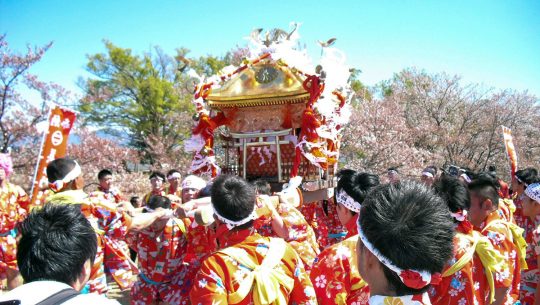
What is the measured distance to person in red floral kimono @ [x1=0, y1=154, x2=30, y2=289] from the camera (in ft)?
17.2

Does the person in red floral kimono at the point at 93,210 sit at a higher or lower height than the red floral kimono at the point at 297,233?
higher

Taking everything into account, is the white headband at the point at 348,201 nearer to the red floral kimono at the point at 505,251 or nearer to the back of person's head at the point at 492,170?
the red floral kimono at the point at 505,251

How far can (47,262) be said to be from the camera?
143 cm

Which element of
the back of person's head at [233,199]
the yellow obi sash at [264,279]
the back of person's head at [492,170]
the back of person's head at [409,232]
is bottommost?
the back of person's head at [492,170]

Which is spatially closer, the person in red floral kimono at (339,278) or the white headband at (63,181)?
the person in red floral kimono at (339,278)

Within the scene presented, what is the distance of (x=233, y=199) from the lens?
7.26 feet

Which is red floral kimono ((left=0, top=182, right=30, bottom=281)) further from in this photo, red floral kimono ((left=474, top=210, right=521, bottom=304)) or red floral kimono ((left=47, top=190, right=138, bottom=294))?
red floral kimono ((left=474, top=210, right=521, bottom=304))

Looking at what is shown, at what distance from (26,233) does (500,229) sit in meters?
2.80

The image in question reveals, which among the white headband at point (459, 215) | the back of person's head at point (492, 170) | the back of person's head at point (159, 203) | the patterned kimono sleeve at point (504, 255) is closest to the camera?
the white headband at point (459, 215)

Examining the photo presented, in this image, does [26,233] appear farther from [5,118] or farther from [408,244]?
[5,118]

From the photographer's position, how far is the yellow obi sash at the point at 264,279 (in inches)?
76.8

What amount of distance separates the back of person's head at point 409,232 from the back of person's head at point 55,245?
3.44 ft

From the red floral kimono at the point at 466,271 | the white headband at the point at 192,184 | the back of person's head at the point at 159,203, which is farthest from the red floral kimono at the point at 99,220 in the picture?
the red floral kimono at the point at 466,271

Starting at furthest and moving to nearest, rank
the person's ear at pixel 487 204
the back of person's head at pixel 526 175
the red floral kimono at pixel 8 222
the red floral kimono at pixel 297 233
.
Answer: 1. the red floral kimono at pixel 8 222
2. the back of person's head at pixel 526 175
3. the red floral kimono at pixel 297 233
4. the person's ear at pixel 487 204
